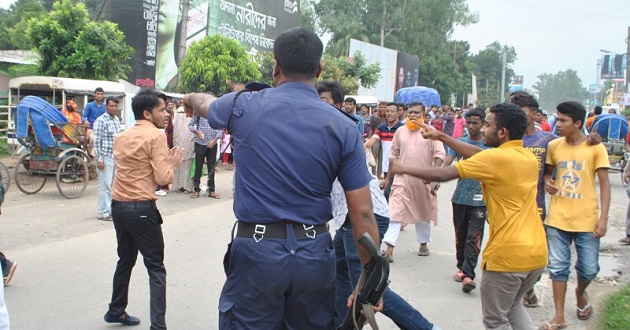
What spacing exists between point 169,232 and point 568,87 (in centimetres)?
18305

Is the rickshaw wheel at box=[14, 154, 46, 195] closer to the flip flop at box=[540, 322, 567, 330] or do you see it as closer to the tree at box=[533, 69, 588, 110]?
the flip flop at box=[540, 322, 567, 330]

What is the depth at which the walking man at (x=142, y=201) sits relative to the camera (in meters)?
4.54

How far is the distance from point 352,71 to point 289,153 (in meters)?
30.1

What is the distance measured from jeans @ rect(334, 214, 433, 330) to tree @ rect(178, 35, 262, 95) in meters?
16.1

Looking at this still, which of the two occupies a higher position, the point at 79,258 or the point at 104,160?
the point at 104,160

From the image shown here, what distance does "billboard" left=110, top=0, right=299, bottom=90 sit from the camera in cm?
2516

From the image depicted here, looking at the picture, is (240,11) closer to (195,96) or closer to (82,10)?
(82,10)

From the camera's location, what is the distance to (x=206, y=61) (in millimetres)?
20219

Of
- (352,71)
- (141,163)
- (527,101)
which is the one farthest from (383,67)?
(141,163)

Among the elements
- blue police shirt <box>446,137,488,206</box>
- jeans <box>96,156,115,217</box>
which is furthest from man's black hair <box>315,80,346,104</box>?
jeans <box>96,156,115,217</box>

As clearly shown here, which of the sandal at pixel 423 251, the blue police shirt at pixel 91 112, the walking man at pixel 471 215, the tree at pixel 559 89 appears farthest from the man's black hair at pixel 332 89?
the tree at pixel 559 89

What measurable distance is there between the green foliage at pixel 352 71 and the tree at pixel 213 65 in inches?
333

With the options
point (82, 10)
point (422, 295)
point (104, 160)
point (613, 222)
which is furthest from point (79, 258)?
point (82, 10)

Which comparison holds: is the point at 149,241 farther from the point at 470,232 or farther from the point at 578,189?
the point at 578,189
